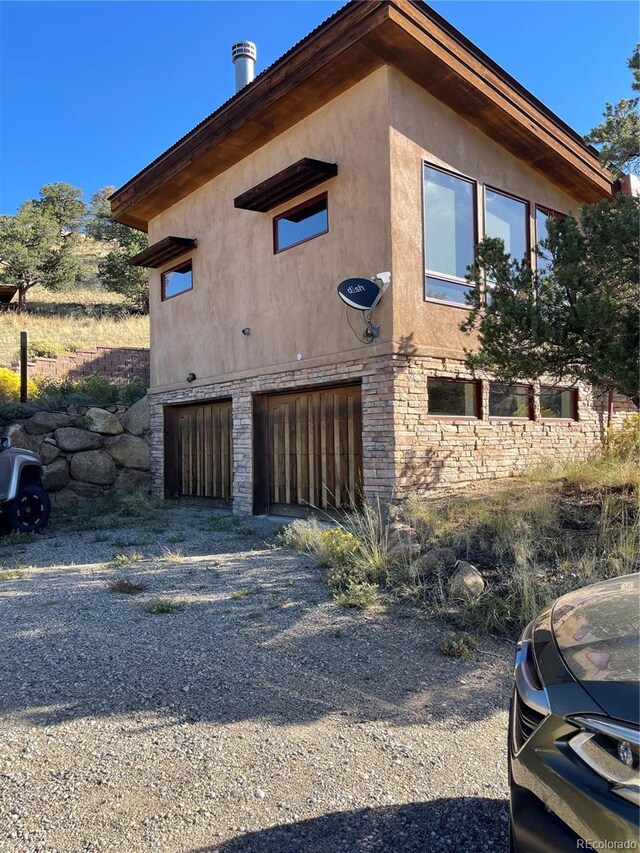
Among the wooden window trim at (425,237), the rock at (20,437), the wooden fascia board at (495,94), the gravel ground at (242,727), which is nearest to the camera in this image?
the gravel ground at (242,727)

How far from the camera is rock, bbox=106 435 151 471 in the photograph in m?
13.2

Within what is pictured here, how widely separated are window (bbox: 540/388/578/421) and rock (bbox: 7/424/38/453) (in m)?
9.67

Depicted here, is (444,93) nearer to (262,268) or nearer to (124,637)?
(262,268)

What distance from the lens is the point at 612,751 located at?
5.47 feet

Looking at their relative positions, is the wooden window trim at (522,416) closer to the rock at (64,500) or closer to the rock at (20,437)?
the rock at (64,500)

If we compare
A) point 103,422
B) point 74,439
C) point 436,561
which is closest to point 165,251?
point 103,422

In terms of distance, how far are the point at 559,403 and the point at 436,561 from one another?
21.2 feet

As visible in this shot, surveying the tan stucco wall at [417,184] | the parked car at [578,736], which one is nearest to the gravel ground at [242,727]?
the parked car at [578,736]

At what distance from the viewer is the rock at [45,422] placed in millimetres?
12219

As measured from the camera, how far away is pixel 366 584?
543 cm

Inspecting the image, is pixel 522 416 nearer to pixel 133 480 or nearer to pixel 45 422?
pixel 133 480

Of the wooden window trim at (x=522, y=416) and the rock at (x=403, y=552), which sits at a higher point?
the wooden window trim at (x=522, y=416)

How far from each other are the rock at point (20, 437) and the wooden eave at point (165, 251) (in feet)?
14.0

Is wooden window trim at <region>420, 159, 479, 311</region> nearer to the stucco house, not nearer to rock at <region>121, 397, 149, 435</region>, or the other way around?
the stucco house
